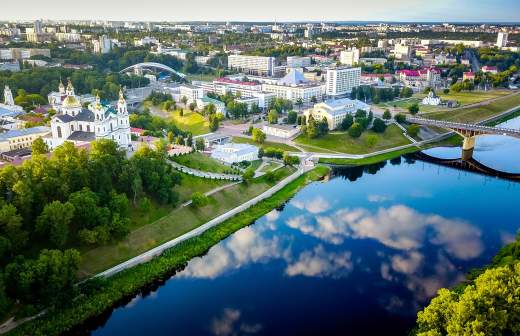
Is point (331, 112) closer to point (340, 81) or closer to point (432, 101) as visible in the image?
point (432, 101)

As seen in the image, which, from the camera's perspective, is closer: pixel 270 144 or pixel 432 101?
pixel 270 144

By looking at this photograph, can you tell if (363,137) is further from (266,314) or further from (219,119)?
(266,314)

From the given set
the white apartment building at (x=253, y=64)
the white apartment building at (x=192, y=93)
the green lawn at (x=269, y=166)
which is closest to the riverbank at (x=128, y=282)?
the green lawn at (x=269, y=166)

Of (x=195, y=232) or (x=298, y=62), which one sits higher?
(x=298, y=62)

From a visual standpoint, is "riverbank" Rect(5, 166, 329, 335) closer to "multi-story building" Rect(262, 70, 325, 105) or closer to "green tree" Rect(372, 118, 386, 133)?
"green tree" Rect(372, 118, 386, 133)

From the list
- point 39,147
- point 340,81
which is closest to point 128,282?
point 39,147

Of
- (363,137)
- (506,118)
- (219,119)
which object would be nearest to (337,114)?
(363,137)

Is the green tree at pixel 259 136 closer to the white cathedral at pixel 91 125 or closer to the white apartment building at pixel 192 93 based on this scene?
the white cathedral at pixel 91 125
